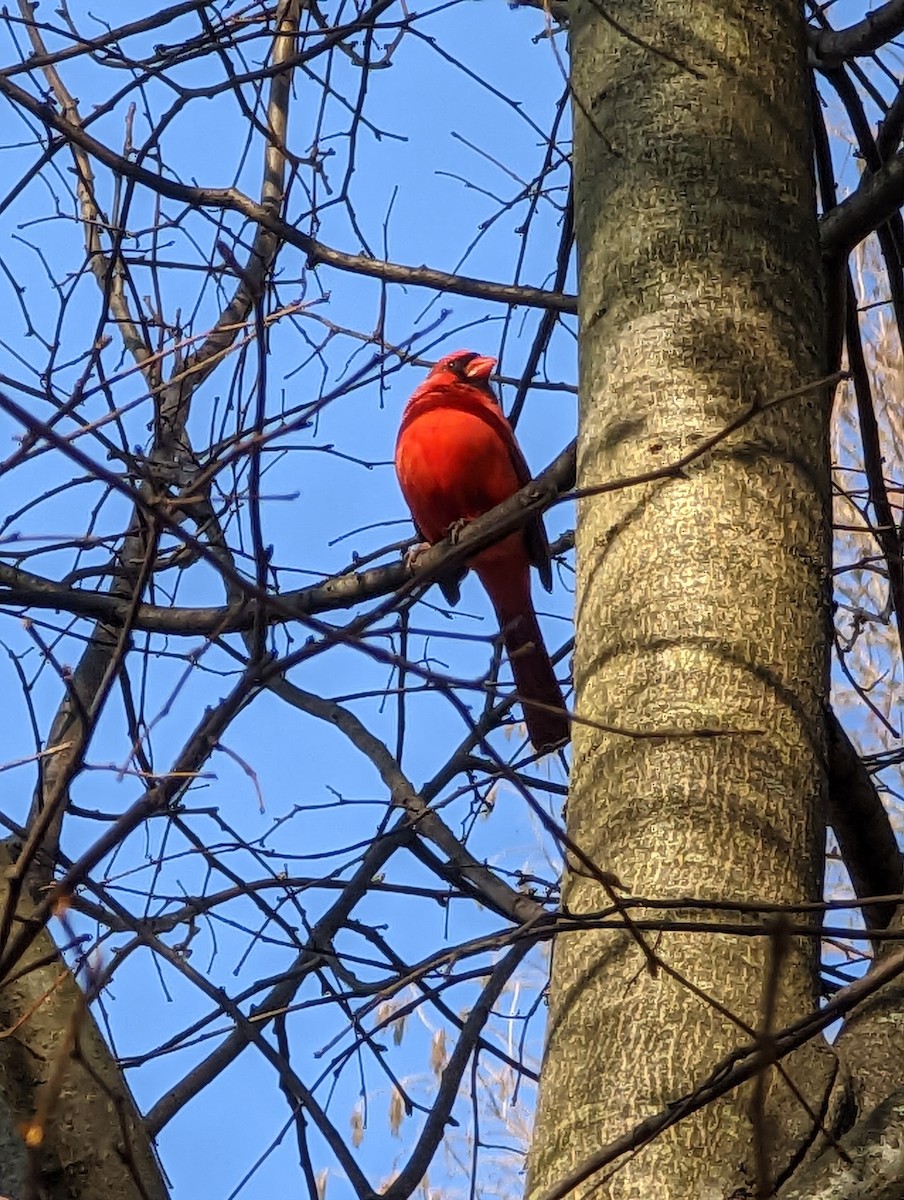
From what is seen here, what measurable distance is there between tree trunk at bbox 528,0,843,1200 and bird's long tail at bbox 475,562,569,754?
92 centimetres

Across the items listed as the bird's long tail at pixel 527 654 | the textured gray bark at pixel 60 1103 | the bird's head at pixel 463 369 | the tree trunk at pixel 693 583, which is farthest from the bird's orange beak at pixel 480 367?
the textured gray bark at pixel 60 1103

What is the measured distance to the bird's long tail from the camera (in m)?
3.69

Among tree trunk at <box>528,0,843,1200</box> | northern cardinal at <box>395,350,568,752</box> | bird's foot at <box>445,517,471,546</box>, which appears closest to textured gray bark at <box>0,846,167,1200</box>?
tree trunk at <box>528,0,843,1200</box>

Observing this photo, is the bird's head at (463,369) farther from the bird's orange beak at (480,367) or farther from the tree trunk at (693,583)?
the tree trunk at (693,583)

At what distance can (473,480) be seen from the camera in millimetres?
4242

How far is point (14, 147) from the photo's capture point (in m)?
3.82

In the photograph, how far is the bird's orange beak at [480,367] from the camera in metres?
4.65

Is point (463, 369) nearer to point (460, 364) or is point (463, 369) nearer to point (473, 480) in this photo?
point (460, 364)

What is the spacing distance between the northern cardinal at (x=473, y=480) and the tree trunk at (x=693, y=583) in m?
1.79

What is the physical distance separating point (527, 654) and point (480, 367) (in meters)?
1.25

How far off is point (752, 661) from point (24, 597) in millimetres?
1463

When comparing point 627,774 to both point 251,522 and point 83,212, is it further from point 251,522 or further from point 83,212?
point 83,212

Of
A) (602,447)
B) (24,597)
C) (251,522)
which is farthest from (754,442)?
(24,597)

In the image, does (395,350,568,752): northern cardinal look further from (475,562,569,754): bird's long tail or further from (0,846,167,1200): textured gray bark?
(0,846,167,1200): textured gray bark
